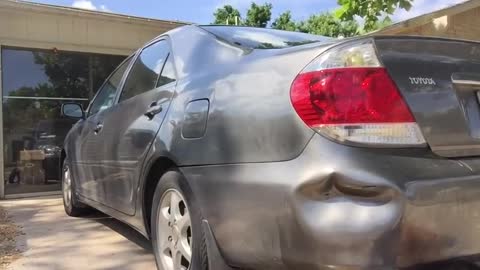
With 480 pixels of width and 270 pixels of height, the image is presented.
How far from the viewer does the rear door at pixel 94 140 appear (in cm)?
460

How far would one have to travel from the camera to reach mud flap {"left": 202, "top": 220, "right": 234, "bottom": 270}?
2.54m

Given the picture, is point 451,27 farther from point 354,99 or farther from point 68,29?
point 354,99

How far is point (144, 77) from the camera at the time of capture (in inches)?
160

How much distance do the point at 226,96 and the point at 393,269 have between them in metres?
1.15

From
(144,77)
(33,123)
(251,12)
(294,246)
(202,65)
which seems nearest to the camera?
(294,246)

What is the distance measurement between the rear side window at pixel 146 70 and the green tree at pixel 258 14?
1050 inches

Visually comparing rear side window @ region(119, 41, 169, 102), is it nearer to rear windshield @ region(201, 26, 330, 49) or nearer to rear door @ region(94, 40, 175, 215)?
rear door @ region(94, 40, 175, 215)

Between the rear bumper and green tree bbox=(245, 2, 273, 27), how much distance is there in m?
28.9

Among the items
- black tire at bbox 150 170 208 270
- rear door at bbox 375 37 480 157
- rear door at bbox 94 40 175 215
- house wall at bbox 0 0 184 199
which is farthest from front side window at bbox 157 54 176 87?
house wall at bbox 0 0 184 199

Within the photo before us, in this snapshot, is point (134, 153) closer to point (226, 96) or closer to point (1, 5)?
point (226, 96)

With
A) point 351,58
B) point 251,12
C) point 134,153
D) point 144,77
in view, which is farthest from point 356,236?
point 251,12

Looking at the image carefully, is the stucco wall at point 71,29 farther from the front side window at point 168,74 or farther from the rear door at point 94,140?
the front side window at point 168,74

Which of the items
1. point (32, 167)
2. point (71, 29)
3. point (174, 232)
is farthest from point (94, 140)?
point (71, 29)

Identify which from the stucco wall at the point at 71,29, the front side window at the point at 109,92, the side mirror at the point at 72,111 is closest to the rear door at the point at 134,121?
the front side window at the point at 109,92
